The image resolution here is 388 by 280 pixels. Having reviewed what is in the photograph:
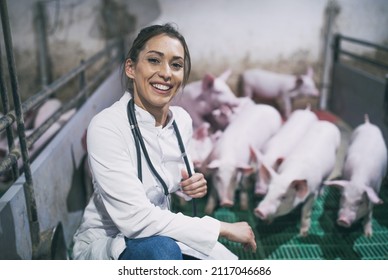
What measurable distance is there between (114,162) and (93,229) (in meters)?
0.27

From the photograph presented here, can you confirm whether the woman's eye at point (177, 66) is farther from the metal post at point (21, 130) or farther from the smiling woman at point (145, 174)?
the metal post at point (21, 130)

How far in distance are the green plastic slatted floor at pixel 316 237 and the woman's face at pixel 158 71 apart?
37.9 inches

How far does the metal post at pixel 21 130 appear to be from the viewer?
3.85ft

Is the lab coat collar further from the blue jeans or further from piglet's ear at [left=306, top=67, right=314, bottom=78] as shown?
piglet's ear at [left=306, top=67, right=314, bottom=78]

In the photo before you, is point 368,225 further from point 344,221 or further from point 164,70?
point 164,70

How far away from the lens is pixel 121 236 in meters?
1.13

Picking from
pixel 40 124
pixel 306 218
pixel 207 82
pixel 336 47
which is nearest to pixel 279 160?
pixel 306 218

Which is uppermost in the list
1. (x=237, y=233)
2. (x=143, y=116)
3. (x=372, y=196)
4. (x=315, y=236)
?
(x=143, y=116)

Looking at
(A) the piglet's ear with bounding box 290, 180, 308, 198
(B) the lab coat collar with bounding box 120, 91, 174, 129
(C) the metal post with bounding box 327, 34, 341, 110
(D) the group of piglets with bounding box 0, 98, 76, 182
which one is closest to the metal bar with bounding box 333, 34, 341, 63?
(C) the metal post with bounding box 327, 34, 341, 110

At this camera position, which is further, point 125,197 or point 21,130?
point 21,130

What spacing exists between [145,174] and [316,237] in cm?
125

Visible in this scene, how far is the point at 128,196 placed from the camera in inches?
42.4
